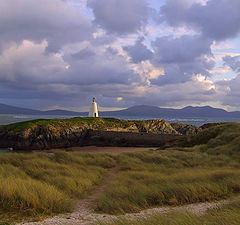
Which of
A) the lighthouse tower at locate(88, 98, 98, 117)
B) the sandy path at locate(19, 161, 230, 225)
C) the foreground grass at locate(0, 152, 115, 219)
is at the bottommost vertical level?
the sandy path at locate(19, 161, 230, 225)

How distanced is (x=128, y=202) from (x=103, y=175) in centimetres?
537

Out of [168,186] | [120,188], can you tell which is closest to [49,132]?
[120,188]

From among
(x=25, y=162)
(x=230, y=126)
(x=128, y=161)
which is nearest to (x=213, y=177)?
(x=128, y=161)

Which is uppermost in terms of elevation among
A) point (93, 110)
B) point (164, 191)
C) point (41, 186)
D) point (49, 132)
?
point (93, 110)

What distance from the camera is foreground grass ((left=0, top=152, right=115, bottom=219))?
6.98 metres

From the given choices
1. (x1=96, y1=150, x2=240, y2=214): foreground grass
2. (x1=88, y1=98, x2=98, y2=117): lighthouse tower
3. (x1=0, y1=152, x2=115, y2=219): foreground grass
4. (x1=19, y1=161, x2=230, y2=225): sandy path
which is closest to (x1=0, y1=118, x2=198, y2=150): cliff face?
(x1=88, y1=98, x2=98, y2=117): lighthouse tower

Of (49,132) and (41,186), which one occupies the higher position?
(49,132)

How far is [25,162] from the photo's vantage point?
13.6 meters

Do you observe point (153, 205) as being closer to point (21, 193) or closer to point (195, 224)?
point (195, 224)

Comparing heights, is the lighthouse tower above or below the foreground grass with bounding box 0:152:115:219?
above

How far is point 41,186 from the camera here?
309 inches

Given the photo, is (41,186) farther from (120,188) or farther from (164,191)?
(164,191)

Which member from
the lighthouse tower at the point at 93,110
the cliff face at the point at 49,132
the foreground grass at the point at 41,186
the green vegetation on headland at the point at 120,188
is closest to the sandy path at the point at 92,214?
the green vegetation on headland at the point at 120,188

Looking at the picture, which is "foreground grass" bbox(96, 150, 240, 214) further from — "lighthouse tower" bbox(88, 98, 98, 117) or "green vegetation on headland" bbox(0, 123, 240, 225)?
"lighthouse tower" bbox(88, 98, 98, 117)
